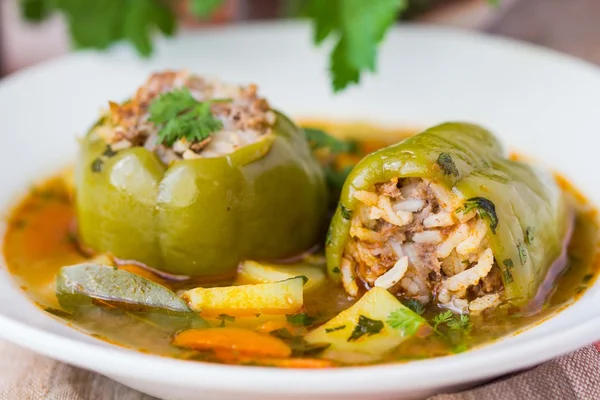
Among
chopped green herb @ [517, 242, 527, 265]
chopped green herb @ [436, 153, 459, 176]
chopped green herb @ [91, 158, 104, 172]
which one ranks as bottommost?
chopped green herb @ [517, 242, 527, 265]

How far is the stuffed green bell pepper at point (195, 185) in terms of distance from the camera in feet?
13.9

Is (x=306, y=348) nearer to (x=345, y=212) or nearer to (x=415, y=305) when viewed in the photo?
(x=415, y=305)

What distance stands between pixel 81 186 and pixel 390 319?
6.32 ft

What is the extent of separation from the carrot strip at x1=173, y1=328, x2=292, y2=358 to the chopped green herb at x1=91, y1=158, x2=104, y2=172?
116cm

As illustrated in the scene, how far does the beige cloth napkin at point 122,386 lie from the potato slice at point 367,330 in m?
0.39

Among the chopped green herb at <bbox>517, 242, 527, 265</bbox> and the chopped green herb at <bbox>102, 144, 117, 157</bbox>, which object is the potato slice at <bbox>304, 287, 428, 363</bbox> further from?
the chopped green herb at <bbox>102, 144, 117, 157</bbox>

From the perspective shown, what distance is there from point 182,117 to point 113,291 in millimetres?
954

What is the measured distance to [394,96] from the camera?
6.32 m

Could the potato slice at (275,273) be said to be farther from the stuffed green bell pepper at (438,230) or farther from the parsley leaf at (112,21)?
the parsley leaf at (112,21)

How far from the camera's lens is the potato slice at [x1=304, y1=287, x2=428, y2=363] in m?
3.59

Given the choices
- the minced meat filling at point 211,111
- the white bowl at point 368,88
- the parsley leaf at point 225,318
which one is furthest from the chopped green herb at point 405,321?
the white bowl at point 368,88

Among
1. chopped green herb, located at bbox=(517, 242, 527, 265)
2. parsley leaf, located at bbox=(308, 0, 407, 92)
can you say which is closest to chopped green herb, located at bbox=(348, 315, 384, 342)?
chopped green herb, located at bbox=(517, 242, 527, 265)

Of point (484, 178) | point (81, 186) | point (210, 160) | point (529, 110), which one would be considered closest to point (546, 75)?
point (529, 110)

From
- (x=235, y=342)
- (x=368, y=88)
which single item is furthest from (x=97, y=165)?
(x=368, y=88)
